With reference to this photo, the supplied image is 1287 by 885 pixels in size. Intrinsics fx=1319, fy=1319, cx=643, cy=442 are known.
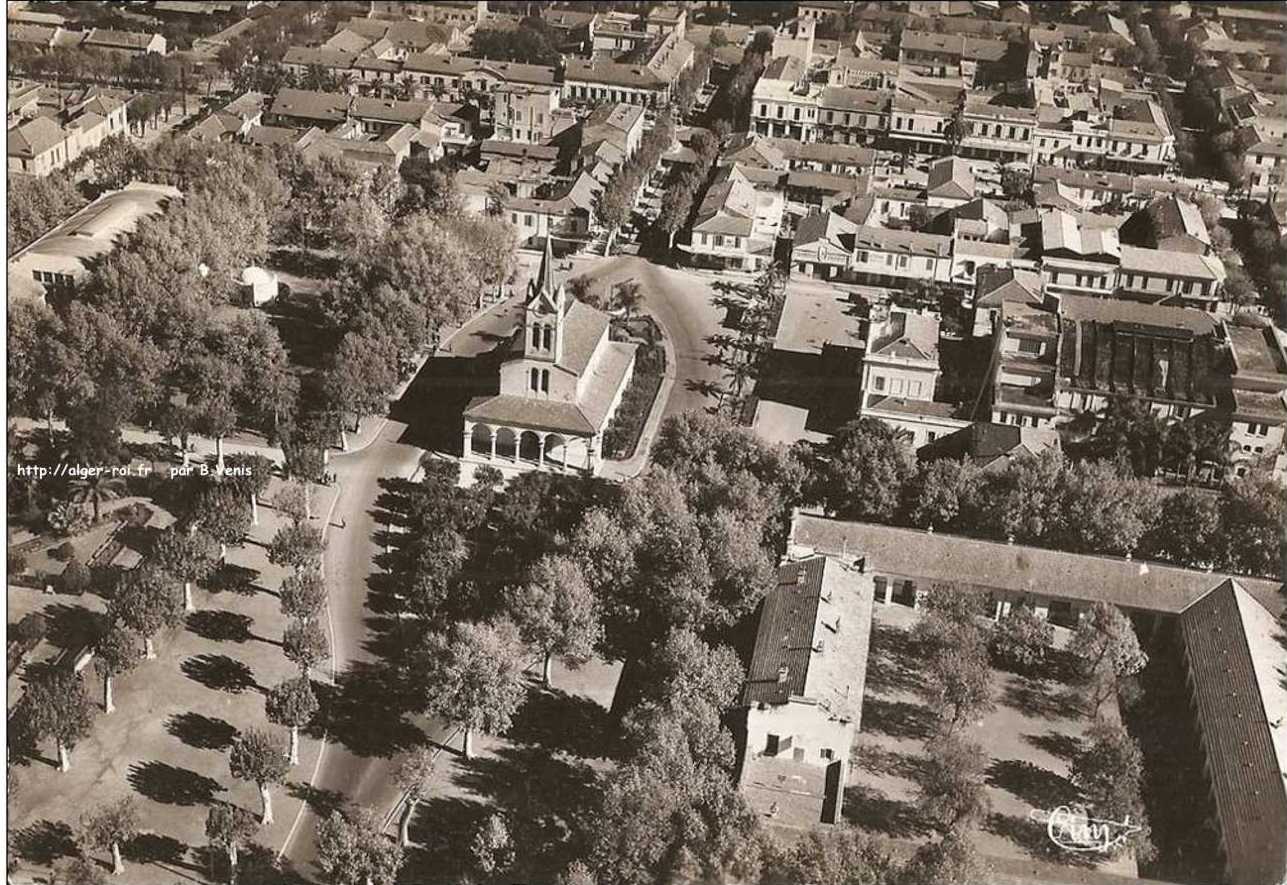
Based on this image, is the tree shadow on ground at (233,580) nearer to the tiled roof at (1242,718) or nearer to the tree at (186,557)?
the tree at (186,557)

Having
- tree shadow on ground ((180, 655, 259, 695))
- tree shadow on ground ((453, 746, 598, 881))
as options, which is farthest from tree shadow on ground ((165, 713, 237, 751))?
tree shadow on ground ((453, 746, 598, 881))

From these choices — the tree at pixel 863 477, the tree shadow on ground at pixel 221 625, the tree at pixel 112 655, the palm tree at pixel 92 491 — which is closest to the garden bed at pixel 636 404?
the tree at pixel 863 477

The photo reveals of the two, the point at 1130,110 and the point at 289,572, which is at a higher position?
the point at 1130,110

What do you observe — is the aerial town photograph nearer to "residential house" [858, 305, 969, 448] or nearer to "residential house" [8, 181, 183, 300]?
"residential house" [858, 305, 969, 448]

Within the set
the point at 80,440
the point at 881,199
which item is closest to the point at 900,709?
the point at 80,440

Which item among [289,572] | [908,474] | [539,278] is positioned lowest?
[289,572]

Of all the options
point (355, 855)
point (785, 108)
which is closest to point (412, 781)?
point (355, 855)

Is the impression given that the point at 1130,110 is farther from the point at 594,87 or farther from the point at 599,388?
the point at 599,388
